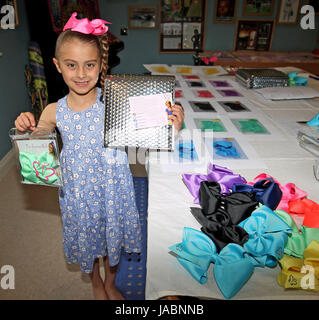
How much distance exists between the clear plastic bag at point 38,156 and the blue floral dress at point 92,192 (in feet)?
0.37

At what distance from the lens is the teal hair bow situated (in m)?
0.88

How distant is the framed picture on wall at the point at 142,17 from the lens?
3.44m

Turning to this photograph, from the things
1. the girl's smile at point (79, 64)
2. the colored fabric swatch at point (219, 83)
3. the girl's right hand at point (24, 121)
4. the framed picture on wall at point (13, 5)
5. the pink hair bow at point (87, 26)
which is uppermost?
the framed picture on wall at point (13, 5)

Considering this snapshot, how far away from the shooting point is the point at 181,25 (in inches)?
139

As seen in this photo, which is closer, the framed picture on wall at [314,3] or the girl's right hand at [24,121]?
the girl's right hand at [24,121]

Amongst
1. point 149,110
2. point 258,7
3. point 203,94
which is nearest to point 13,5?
point 203,94

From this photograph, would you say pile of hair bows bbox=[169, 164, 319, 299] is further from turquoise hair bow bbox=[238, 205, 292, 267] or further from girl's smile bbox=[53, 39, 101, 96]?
girl's smile bbox=[53, 39, 101, 96]

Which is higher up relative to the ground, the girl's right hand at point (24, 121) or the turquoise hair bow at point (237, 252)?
the girl's right hand at point (24, 121)

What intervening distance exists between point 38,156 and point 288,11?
3.80 meters

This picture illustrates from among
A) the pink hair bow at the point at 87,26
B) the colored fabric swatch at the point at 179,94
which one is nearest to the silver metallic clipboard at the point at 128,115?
the pink hair bow at the point at 87,26

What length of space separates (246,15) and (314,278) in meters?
3.60

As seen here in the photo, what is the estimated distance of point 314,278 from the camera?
2.23ft

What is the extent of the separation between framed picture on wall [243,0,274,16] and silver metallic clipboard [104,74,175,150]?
10.7ft

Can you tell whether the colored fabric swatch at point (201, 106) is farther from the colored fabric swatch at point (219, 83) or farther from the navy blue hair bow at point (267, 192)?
the navy blue hair bow at point (267, 192)
